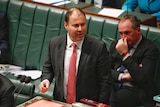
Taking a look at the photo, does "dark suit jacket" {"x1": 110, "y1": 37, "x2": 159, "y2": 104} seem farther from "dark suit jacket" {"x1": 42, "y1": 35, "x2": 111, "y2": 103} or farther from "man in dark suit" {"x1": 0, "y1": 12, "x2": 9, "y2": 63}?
"man in dark suit" {"x1": 0, "y1": 12, "x2": 9, "y2": 63}

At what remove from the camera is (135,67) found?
3.04m

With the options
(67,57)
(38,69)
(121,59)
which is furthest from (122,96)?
(38,69)

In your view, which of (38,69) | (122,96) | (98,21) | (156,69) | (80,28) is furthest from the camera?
(38,69)

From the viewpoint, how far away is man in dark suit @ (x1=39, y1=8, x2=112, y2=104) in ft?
9.41

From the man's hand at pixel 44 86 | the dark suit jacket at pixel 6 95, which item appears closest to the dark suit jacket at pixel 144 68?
the man's hand at pixel 44 86

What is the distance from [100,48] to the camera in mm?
2877

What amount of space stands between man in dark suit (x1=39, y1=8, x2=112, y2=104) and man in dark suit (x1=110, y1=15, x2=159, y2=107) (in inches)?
9.2

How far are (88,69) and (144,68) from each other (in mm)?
473

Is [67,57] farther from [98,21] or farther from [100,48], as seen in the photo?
[98,21]

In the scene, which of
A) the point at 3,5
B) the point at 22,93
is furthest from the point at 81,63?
the point at 3,5

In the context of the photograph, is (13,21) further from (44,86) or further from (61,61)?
(44,86)

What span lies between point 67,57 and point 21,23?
4.50ft

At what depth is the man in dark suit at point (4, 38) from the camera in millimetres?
4090

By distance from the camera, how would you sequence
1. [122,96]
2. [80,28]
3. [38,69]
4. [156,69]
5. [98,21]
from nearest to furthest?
[80,28] < [122,96] < [156,69] < [98,21] < [38,69]
